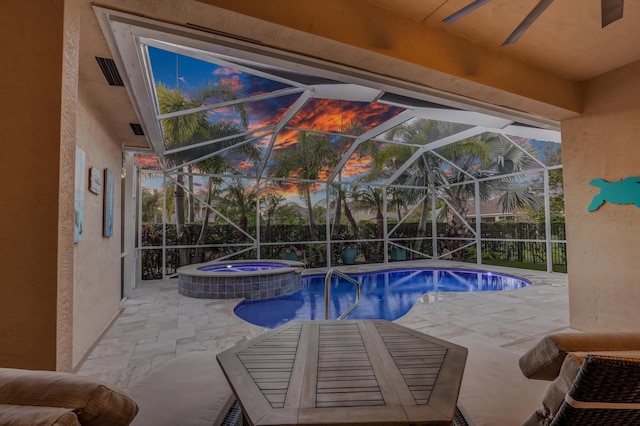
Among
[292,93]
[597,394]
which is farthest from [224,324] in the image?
[597,394]

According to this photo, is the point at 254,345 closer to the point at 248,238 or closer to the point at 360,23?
the point at 360,23

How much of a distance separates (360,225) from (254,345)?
10462 mm

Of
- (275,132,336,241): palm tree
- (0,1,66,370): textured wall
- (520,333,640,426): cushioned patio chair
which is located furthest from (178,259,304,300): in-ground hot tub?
(520,333,640,426): cushioned patio chair

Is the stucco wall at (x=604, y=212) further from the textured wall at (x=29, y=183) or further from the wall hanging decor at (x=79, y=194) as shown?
the wall hanging decor at (x=79, y=194)

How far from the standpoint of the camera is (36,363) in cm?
150

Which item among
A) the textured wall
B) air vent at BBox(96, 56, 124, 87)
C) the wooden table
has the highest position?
air vent at BBox(96, 56, 124, 87)

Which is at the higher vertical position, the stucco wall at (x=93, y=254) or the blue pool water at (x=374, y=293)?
the stucco wall at (x=93, y=254)

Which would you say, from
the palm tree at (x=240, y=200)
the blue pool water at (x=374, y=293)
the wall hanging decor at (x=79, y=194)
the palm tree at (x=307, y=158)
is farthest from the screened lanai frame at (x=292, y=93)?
the blue pool water at (x=374, y=293)

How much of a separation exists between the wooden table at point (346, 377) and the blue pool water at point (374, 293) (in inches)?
140

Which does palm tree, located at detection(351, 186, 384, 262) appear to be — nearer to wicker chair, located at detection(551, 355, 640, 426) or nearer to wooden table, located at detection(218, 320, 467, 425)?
wooden table, located at detection(218, 320, 467, 425)

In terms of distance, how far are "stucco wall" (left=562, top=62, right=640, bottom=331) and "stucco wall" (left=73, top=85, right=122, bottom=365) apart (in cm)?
595

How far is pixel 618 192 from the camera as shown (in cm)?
370

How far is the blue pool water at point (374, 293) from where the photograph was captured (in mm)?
5969

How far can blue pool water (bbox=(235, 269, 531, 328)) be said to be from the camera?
5.97 meters
